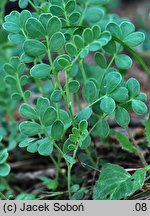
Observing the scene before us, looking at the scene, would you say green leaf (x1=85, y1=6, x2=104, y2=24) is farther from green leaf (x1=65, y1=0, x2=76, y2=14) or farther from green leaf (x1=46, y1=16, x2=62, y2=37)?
green leaf (x1=46, y1=16, x2=62, y2=37)

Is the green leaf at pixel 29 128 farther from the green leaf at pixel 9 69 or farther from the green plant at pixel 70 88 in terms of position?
the green leaf at pixel 9 69

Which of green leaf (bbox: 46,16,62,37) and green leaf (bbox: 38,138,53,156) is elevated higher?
green leaf (bbox: 46,16,62,37)

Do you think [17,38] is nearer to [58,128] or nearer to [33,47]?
[33,47]

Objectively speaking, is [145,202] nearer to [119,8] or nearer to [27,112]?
[27,112]

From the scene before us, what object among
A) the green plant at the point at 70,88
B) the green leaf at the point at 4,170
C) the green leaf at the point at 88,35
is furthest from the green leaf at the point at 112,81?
the green leaf at the point at 4,170

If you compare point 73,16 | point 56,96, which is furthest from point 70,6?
point 56,96

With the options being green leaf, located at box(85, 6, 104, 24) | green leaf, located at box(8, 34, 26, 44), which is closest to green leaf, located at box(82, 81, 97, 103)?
green leaf, located at box(8, 34, 26, 44)

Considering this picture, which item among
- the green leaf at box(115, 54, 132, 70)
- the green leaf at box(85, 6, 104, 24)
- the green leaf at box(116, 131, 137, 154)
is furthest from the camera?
the green leaf at box(85, 6, 104, 24)
